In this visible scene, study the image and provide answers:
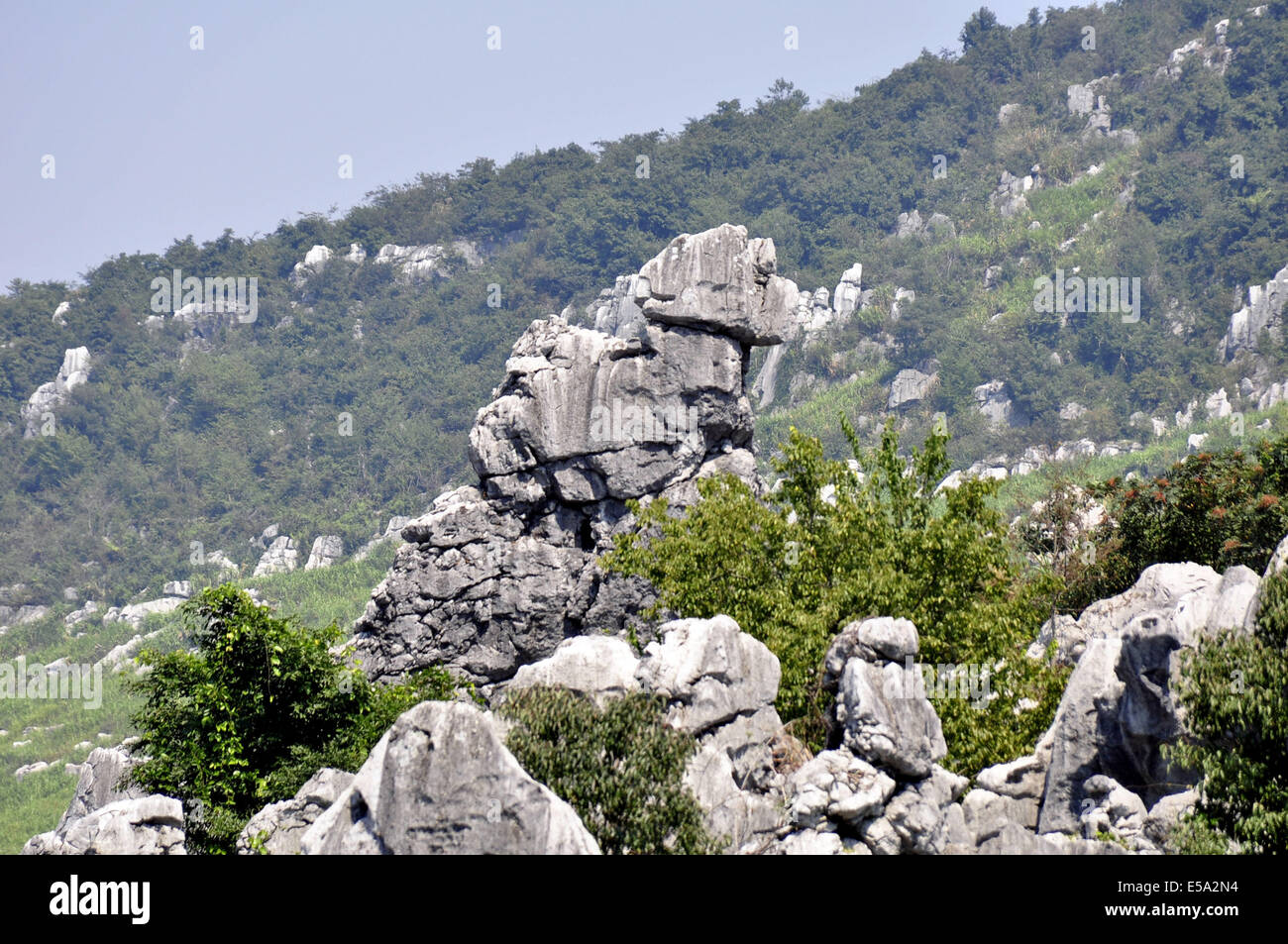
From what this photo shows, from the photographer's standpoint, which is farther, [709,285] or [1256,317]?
[1256,317]

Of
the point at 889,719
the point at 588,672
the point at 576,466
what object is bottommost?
the point at 889,719

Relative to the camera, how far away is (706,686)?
60.5ft

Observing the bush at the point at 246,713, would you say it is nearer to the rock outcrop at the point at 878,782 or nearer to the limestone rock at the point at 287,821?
the limestone rock at the point at 287,821

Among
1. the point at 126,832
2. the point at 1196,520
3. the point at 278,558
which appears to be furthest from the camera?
the point at 278,558

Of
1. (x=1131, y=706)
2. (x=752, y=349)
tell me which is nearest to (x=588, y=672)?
(x=1131, y=706)

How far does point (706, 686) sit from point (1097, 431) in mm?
66996

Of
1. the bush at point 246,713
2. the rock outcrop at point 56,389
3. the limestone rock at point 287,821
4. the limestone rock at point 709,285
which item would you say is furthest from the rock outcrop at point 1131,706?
the rock outcrop at point 56,389

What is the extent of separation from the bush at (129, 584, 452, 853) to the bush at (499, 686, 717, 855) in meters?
7.20

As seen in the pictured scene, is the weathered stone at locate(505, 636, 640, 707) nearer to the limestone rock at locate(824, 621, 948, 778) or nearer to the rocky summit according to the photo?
the limestone rock at locate(824, 621, 948, 778)

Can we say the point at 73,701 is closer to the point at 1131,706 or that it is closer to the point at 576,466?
the point at 576,466

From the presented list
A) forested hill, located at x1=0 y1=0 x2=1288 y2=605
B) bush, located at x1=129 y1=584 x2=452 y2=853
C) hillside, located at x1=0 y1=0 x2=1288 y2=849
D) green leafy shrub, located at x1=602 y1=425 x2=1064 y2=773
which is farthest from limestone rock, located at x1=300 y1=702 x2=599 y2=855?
forested hill, located at x1=0 y1=0 x2=1288 y2=605

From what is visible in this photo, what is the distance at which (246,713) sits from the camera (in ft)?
80.1

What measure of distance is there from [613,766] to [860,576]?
835 centimetres

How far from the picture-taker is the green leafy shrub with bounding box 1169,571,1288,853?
14812 mm
